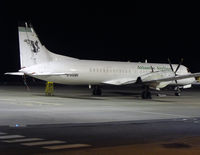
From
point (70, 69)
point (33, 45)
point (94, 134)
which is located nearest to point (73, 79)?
point (70, 69)

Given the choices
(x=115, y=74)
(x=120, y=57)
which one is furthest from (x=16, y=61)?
(x=115, y=74)

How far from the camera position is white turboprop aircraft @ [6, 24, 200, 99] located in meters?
31.1

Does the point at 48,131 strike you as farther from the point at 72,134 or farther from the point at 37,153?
the point at 37,153

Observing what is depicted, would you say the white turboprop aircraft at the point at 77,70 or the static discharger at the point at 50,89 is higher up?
the white turboprop aircraft at the point at 77,70

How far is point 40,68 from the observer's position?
31000 millimetres

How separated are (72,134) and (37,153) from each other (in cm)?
312

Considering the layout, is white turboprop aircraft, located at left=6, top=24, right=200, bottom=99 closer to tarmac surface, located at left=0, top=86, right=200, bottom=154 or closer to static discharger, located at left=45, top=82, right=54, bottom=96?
static discharger, located at left=45, top=82, right=54, bottom=96

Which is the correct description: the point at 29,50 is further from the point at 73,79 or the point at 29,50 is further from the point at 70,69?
the point at 73,79

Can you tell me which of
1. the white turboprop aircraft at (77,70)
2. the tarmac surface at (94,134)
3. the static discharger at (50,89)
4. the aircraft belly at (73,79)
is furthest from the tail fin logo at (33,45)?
the tarmac surface at (94,134)

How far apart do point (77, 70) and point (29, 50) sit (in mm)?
4277

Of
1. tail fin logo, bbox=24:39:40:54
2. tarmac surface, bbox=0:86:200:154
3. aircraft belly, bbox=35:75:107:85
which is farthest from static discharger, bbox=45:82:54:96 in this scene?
tarmac surface, bbox=0:86:200:154

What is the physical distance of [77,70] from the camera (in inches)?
1286

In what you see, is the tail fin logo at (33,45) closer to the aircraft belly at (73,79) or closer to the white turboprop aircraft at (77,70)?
the white turboprop aircraft at (77,70)

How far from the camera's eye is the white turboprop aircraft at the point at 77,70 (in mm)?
31125
